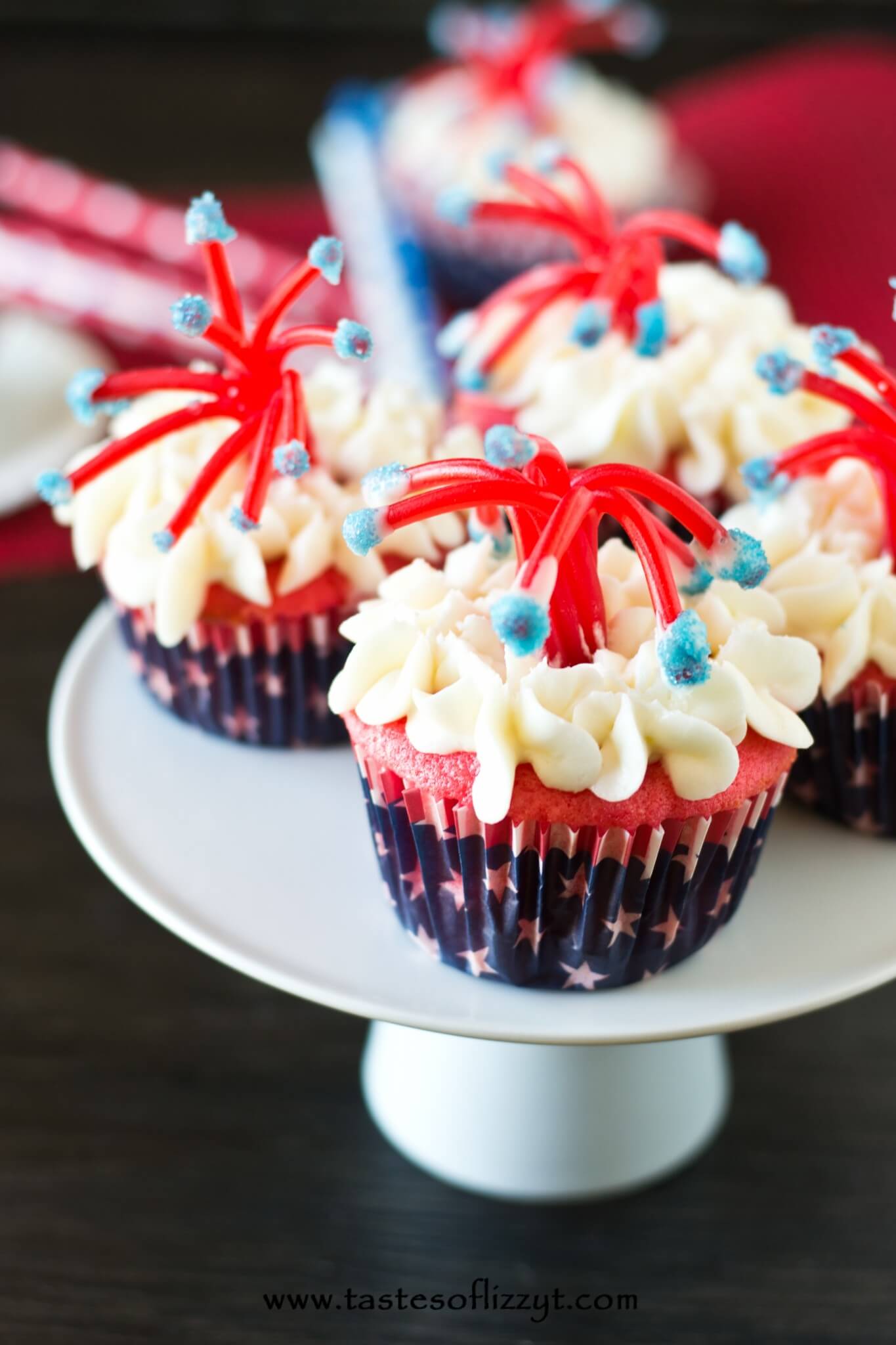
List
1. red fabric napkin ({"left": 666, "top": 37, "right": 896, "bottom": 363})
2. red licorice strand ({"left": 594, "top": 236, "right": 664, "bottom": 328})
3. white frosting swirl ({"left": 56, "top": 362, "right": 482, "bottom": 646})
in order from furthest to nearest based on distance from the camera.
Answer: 1. red fabric napkin ({"left": 666, "top": 37, "right": 896, "bottom": 363})
2. red licorice strand ({"left": 594, "top": 236, "right": 664, "bottom": 328})
3. white frosting swirl ({"left": 56, "top": 362, "right": 482, "bottom": 646})

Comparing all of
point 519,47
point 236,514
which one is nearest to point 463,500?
point 236,514

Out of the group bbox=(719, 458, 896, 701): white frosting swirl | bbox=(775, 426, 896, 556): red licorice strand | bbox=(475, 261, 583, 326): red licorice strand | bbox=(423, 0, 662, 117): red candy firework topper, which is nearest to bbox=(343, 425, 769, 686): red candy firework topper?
bbox=(719, 458, 896, 701): white frosting swirl

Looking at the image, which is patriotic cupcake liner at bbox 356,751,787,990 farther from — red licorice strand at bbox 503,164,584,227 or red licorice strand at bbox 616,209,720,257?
red licorice strand at bbox 503,164,584,227

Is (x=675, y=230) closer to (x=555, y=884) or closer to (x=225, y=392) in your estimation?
(x=225, y=392)

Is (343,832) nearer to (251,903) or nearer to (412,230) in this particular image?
(251,903)

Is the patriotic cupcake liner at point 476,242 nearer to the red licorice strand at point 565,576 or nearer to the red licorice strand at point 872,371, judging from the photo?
the red licorice strand at point 872,371

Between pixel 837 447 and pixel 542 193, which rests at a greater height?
pixel 542 193
